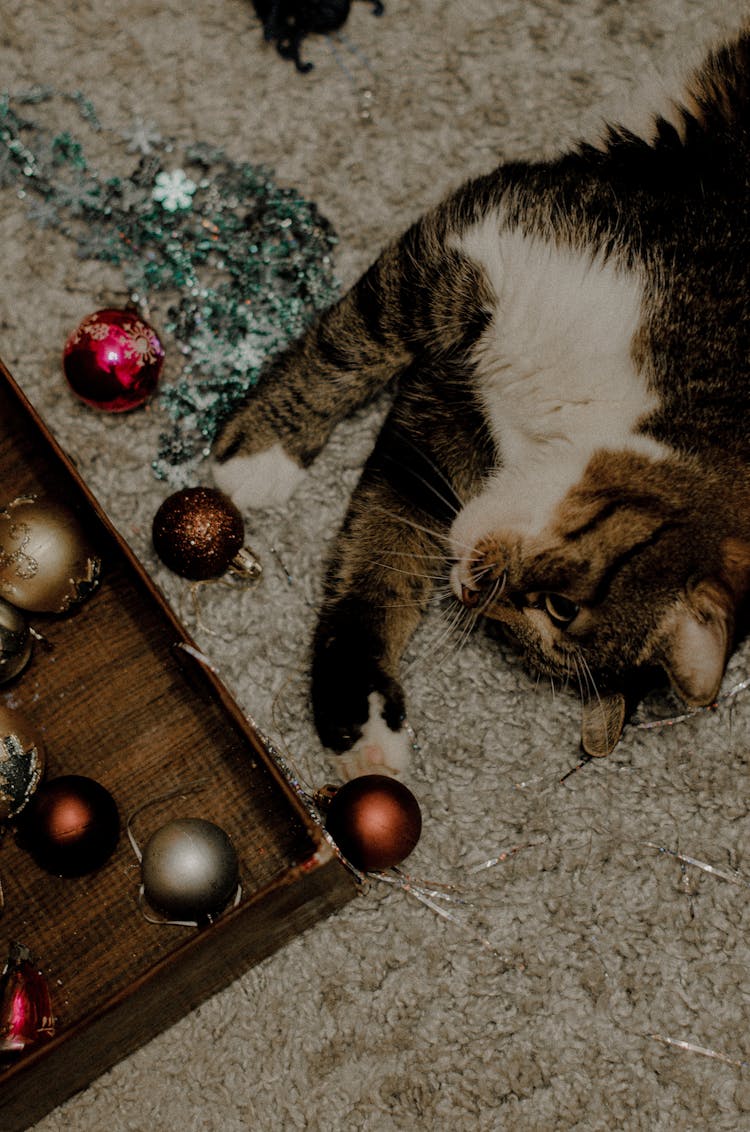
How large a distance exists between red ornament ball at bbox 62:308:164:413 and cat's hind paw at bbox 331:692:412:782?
1.27 ft

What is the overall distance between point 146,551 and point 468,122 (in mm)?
648

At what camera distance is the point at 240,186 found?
1.00 meters

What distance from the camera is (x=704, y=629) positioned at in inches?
26.8

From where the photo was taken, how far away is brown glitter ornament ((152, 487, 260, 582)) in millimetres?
801

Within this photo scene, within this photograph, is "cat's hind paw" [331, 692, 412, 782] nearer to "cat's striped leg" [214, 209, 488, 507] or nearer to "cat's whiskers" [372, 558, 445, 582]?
"cat's whiskers" [372, 558, 445, 582]

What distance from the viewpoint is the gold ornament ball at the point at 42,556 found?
0.72m

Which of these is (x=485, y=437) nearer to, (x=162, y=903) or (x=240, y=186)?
(x=240, y=186)

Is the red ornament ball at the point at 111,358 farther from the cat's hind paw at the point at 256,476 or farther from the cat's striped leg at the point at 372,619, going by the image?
the cat's striped leg at the point at 372,619

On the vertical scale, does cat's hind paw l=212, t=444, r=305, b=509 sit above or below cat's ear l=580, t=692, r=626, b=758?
above

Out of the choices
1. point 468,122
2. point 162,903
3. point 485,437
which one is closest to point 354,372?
point 485,437

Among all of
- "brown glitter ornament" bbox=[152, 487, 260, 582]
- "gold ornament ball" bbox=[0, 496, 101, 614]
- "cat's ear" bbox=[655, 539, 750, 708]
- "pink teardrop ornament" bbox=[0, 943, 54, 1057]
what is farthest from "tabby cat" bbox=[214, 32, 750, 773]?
"pink teardrop ornament" bbox=[0, 943, 54, 1057]

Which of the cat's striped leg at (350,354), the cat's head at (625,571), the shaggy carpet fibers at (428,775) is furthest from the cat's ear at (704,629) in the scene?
the cat's striped leg at (350,354)

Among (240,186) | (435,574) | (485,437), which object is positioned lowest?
(435,574)

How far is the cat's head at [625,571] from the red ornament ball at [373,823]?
194mm
